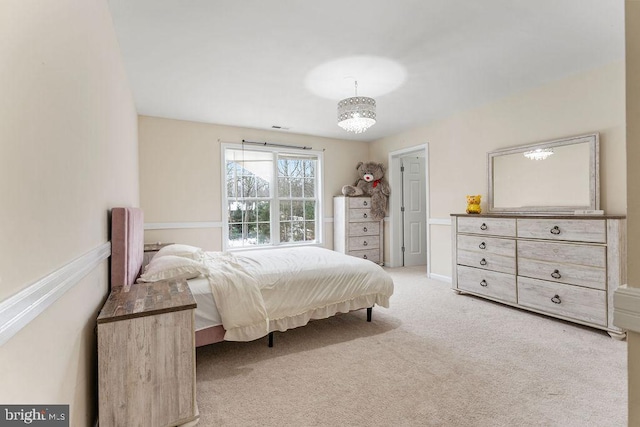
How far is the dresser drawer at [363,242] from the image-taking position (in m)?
5.55

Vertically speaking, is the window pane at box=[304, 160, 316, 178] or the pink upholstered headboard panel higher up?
the window pane at box=[304, 160, 316, 178]

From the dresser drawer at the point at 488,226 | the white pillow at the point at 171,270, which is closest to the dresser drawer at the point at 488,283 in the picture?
the dresser drawer at the point at 488,226

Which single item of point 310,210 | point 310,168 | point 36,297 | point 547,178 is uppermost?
point 310,168

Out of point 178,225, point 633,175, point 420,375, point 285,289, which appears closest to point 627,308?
point 633,175

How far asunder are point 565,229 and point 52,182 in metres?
3.84

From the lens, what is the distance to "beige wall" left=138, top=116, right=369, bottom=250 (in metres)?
4.26

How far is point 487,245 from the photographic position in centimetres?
358

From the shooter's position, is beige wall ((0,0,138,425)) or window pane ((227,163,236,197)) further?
window pane ((227,163,236,197))

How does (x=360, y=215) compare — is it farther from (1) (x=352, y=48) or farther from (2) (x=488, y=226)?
(1) (x=352, y=48)

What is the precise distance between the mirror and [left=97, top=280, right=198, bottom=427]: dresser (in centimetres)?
375

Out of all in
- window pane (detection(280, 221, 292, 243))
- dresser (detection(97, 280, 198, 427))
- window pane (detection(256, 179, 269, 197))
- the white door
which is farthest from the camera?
the white door

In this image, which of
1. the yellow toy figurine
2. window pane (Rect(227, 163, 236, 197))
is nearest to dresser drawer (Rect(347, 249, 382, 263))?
the yellow toy figurine

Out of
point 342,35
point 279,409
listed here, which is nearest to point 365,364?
point 279,409

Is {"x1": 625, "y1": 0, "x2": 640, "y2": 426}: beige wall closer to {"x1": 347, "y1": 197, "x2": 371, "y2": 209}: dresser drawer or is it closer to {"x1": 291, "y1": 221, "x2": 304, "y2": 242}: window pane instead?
{"x1": 347, "y1": 197, "x2": 371, "y2": 209}: dresser drawer
